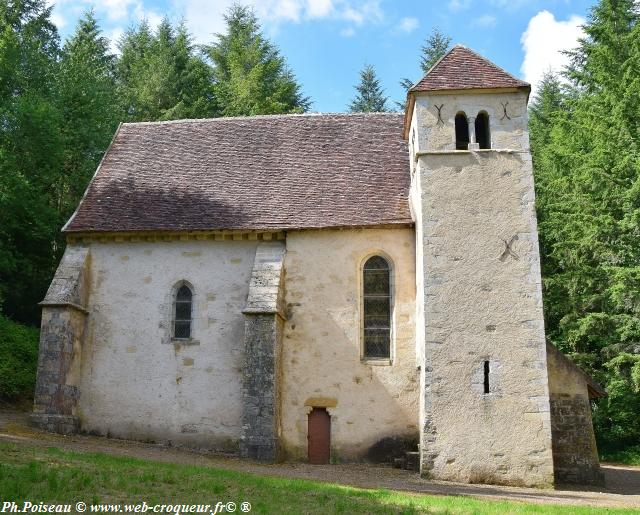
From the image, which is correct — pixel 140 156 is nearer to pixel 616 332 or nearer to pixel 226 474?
pixel 226 474

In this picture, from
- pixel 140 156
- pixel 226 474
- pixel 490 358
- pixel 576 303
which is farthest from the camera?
pixel 576 303

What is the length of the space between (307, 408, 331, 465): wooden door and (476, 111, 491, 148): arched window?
7.56m

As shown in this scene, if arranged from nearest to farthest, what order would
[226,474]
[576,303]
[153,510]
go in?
[153,510] → [226,474] → [576,303]

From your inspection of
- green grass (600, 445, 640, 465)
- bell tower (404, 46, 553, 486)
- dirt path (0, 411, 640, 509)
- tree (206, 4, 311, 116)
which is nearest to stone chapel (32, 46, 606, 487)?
bell tower (404, 46, 553, 486)

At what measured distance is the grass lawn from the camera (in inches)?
330

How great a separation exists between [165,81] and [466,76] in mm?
22284

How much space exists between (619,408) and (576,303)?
3.93m

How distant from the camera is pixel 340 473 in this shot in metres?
13.5

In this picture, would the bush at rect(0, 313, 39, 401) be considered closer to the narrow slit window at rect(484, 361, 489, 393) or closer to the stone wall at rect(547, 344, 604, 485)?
the narrow slit window at rect(484, 361, 489, 393)

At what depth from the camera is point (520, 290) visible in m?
14.4

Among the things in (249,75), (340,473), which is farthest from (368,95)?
(340,473)

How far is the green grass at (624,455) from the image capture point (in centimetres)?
2136

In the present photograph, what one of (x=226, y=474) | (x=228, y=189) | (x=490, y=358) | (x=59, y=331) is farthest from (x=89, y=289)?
(x=490, y=358)

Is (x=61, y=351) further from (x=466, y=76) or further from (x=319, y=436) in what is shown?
(x=466, y=76)
